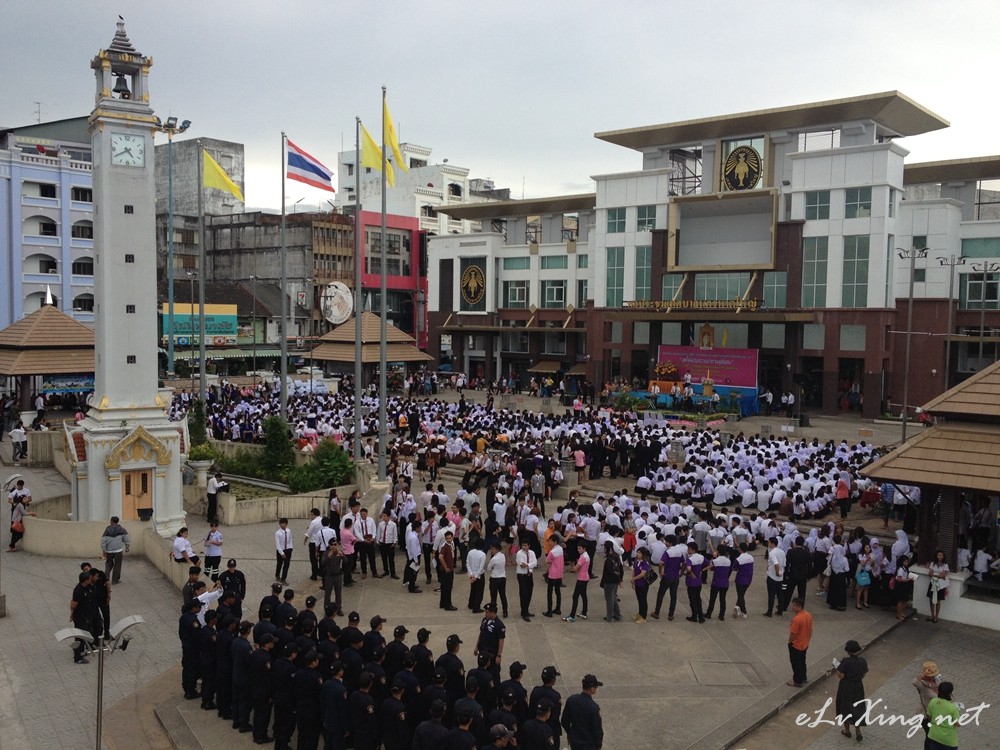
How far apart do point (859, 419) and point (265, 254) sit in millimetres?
47697

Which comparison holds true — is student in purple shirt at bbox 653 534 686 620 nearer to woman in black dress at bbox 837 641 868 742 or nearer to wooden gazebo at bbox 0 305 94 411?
woman in black dress at bbox 837 641 868 742

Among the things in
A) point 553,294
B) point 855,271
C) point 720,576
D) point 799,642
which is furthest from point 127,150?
point 553,294

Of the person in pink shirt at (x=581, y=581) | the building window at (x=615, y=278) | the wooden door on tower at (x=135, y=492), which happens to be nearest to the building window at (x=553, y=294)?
the building window at (x=615, y=278)

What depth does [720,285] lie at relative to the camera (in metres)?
49.3

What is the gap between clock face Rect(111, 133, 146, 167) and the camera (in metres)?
21.8

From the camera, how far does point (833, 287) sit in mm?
44625

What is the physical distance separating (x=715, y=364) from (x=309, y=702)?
3860 cm

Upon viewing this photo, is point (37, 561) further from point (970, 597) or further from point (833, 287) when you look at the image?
point (833, 287)

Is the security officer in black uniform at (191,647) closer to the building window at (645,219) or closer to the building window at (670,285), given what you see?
the building window at (670,285)

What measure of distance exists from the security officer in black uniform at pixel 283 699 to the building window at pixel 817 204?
41.0 m

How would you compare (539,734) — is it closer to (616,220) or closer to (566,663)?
(566,663)

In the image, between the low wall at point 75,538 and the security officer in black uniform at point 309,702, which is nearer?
the security officer in black uniform at point 309,702

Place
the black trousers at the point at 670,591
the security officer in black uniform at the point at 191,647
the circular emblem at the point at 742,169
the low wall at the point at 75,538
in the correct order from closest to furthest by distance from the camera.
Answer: the security officer in black uniform at the point at 191,647, the black trousers at the point at 670,591, the low wall at the point at 75,538, the circular emblem at the point at 742,169

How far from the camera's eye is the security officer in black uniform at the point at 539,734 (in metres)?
8.68
